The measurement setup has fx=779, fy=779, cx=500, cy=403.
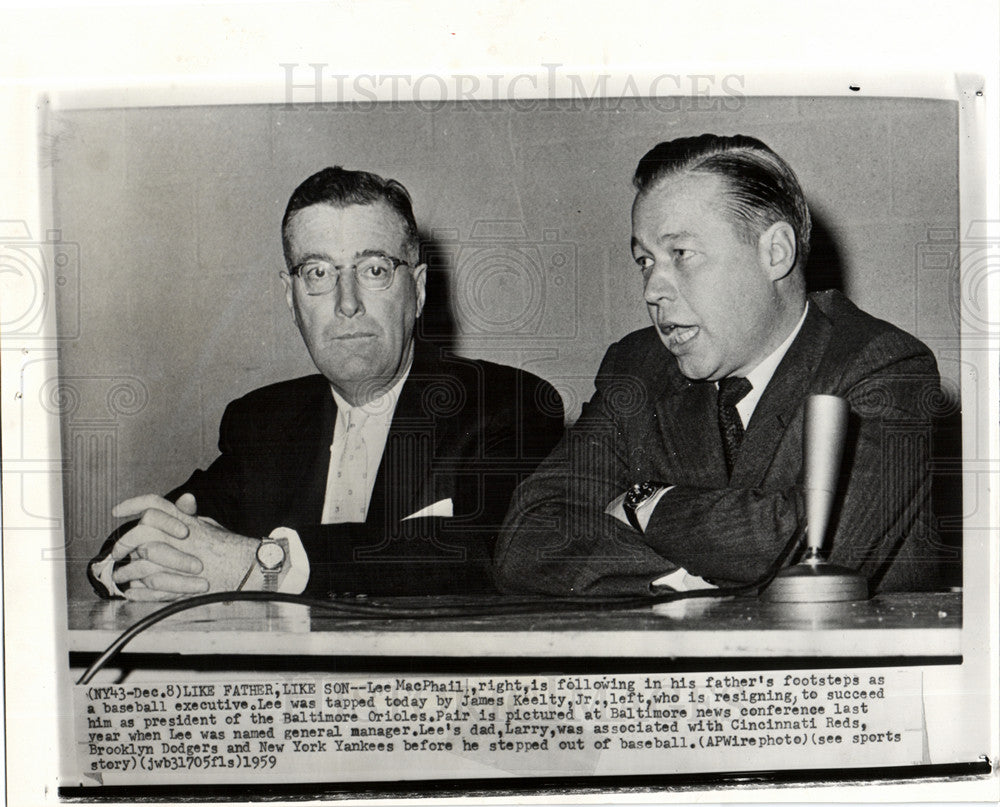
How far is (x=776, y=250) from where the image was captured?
5.26ft

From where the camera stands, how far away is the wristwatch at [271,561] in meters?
1.61

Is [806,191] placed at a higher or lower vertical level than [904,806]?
higher

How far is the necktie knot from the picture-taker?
1.61m

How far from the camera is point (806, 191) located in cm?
163

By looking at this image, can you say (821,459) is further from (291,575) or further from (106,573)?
(106,573)

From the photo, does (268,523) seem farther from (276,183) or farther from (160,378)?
(276,183)

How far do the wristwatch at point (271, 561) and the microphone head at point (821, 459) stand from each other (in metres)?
1.08

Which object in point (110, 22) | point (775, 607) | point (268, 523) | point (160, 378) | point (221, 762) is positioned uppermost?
point (110, 22)

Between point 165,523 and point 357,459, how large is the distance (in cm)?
42

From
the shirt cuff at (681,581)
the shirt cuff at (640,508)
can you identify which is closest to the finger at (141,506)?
the shirt cuff at (640,508)

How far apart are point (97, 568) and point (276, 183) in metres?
0.89

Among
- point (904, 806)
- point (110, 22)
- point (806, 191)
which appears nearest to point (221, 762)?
point (904, 806)

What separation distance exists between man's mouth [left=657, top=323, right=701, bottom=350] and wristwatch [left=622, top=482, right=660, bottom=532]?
0.96 feet

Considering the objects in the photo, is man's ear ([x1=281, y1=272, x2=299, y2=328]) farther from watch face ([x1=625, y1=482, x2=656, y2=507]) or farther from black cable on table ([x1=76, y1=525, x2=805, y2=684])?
watch face ([x1=625, y1=482, x2=656, y2=507])
